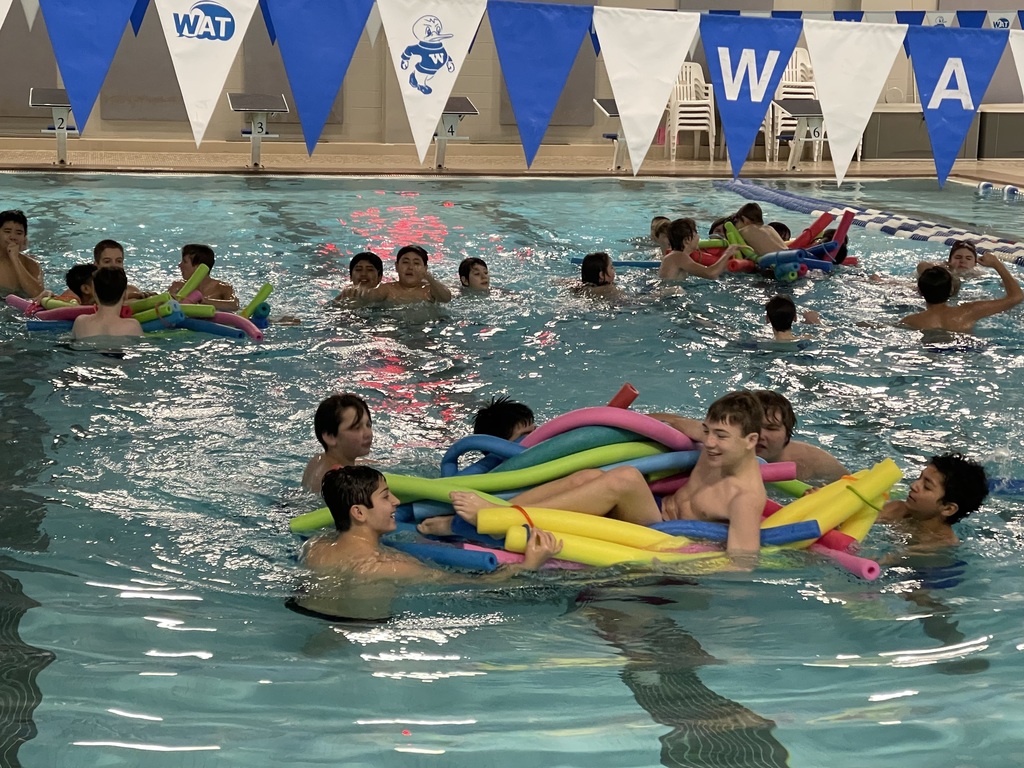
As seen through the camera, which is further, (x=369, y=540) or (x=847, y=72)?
(x=847, y=72)

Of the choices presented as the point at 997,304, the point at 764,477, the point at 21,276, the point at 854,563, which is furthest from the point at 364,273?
the point at 854,563

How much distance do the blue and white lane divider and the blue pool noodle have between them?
867 centimetres

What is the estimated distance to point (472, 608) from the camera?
423 cm

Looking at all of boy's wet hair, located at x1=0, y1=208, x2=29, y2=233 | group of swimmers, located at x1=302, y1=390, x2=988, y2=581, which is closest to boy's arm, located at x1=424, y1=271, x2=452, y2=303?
boy's wet hair, located at x1=0, y1=208, x2=29, y2=233

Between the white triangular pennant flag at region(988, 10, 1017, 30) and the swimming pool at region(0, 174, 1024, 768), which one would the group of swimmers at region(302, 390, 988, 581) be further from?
the white triangular pennant flag at region(988, 10, 1017, 30)

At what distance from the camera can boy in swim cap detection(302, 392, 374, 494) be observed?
4.97 metres

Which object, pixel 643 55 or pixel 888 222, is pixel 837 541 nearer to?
pixel 643 55

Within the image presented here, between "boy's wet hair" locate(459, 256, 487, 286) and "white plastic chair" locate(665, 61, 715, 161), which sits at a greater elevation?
"white plastic chair" locate(665, 61, 715, 161)

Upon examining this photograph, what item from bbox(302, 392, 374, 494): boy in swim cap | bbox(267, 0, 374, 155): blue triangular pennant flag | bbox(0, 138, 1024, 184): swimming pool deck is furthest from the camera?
bbox(0, 138, 1024, 184): swimming pool deck

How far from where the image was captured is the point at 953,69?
26.4 ft

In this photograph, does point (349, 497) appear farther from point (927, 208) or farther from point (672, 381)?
point (927, 208)

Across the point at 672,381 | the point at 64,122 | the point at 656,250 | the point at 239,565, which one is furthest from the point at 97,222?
the point at 239,565

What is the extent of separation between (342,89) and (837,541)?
16.7 metres

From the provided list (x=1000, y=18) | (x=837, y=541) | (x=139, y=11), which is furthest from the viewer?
(x=1000, y=18)
